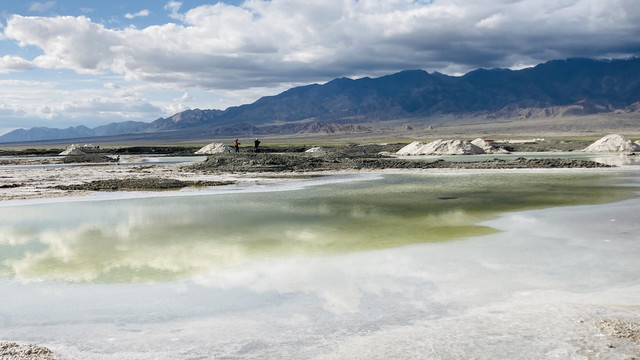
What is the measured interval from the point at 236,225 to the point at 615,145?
59.0 metres

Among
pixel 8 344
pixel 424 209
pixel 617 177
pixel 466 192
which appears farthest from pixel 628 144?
pixel 8 344

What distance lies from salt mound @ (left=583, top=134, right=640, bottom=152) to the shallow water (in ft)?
158

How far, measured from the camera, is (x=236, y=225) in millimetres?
15227

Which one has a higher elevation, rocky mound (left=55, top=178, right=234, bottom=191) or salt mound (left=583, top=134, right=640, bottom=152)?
rocky mound (left=55, top=178, right=234, bottom=191)

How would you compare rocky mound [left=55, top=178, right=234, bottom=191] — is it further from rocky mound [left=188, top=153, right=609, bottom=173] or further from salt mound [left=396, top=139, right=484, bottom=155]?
salt mound [left=396, top=139, right=484, bottom=155]

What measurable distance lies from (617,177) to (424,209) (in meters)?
17.8

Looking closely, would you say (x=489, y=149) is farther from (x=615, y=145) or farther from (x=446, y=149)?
(x=615, y=145)

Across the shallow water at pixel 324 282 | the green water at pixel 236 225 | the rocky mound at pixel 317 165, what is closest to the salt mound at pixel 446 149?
the rocky mound at pixel 317 165

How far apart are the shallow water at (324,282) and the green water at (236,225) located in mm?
91

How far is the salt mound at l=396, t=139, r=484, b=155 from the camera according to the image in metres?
61.3

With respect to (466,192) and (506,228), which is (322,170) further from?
(506,228)

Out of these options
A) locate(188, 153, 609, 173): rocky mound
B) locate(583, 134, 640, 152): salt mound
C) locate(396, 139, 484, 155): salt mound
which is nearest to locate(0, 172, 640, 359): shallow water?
locate(188, 153, 609, 173): rocky mound

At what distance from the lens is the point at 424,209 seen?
18.1 metres

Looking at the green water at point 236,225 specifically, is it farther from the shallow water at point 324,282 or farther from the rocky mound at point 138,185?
the rocky mound at point 138,185
